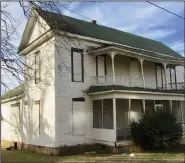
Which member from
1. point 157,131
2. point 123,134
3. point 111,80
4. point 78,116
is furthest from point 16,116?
point 157,131

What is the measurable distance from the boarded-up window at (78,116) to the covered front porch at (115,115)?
700mm

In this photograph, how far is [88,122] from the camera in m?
14.3

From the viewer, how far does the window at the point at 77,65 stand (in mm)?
14086

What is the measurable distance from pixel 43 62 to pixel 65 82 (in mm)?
1523

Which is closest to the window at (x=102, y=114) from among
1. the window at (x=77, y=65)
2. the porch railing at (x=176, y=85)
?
the window at (x=77, y=65)

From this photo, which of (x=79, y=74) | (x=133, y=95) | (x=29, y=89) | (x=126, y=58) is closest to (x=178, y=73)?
(x=126, y=58)

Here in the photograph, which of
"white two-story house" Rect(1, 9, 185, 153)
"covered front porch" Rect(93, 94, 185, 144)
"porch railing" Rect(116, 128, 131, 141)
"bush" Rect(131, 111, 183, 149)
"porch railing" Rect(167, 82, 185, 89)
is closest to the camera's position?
"bush" Rect(131, 111, 183, 149)

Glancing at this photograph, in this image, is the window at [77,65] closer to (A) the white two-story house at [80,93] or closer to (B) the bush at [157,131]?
(A) the white two-story house at [80,93]

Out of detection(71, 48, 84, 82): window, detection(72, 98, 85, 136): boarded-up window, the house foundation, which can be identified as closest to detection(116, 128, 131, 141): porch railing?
the house foundation

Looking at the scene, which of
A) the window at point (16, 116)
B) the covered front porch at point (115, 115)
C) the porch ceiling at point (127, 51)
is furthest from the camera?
the window at point (16, 116)

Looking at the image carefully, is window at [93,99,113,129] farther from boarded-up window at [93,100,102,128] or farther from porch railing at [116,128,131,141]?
porch railing at [116,128,131,141]

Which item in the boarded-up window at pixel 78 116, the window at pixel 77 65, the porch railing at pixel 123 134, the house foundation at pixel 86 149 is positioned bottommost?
the house foundation at pixel 86 149

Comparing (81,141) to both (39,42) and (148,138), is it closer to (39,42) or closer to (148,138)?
(148,138)

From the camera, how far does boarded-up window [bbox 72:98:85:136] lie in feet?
45.4
